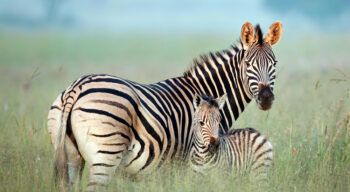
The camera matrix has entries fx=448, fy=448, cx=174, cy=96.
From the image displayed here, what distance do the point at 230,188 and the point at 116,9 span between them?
127 metres

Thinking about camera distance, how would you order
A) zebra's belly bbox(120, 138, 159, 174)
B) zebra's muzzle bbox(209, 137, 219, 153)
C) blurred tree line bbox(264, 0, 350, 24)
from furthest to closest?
1. blurred tree line bbox(264, 0, 350, 24)
2. zebra's muzzle bbox(209, 137, 219, 153)
3. zebra's belly bbox(120, 138, 159, 174)

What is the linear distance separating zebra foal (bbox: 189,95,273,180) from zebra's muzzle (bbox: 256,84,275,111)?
50 cm

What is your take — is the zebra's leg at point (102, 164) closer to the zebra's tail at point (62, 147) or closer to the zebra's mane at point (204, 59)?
the zebra's tail at point (62, 147)

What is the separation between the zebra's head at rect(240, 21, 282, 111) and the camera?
6184 mm

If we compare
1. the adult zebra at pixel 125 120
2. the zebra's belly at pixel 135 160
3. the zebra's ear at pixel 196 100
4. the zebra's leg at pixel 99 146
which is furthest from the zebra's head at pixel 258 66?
the zebra's leg at pixel 99 146

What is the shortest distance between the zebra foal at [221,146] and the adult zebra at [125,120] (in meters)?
0.21

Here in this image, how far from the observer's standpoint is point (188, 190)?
5.70 m

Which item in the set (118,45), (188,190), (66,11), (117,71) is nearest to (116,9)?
(66,11)

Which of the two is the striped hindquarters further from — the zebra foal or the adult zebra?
the adult zebra

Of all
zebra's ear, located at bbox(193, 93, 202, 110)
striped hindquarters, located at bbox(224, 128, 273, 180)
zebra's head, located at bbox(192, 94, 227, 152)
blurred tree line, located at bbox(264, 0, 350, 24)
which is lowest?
striped hindquarters, located at bbox(224, 128, 273, 180)

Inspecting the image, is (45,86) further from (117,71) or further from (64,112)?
(64,112)

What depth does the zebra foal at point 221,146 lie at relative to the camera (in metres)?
5.94

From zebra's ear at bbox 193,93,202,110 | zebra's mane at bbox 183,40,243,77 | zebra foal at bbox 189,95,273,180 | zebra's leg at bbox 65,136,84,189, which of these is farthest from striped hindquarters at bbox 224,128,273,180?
zebra's leg at bbox 65,136,84,189

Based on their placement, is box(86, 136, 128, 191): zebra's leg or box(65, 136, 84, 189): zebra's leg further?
box(65, 136, 84, 189): zebra's leg
